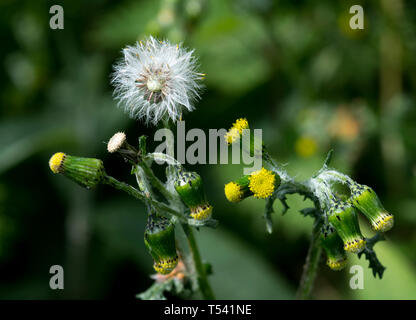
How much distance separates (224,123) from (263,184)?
3.14m

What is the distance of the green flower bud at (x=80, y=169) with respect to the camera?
207 cm

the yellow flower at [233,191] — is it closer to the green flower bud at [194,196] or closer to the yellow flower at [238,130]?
the green flower bud at [194,196]

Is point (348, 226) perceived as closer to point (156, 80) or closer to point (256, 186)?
point (256, 186)

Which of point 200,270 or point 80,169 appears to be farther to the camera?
point 200,270

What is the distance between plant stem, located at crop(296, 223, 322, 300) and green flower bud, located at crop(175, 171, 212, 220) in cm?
56

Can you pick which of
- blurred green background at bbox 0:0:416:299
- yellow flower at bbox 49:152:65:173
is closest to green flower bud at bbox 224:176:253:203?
yellow flower at bbox 49:152:65:173

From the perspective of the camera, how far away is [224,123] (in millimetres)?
5207

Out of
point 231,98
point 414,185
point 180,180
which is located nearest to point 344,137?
point 414,185

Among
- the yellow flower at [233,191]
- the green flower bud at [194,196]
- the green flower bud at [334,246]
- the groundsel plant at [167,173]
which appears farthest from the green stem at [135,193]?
the green flower bud at [334,246]

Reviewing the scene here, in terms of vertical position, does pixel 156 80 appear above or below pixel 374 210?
above

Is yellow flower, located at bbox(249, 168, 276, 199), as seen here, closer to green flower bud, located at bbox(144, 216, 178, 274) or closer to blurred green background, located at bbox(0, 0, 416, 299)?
green flower bud, located at bbox(144, 216, 178, 274)

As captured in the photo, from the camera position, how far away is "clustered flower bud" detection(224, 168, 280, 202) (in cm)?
210

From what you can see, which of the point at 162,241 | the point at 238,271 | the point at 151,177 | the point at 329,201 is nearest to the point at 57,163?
the point at 151,177

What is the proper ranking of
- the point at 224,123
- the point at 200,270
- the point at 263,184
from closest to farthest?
the point at 263,184, the point at 200,270, the point at 224,123
